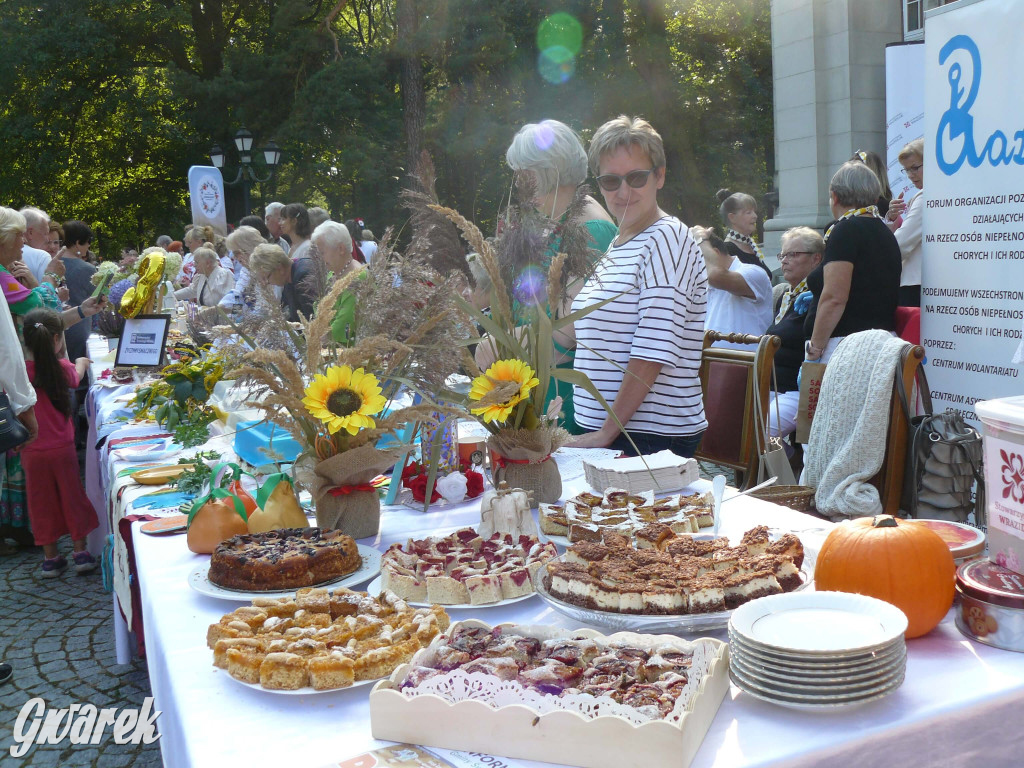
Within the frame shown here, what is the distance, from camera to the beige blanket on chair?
2.73 metres

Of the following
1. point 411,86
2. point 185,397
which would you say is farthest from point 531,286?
point 411,86

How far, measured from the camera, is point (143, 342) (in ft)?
14.2

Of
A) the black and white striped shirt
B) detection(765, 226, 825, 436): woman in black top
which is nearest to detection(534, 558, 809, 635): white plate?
the black and white striped shirt

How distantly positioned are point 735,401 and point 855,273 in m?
1.03

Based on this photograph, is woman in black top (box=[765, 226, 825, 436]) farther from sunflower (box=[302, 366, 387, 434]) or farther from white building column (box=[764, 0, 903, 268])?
white building column (box=[764, 0, 903, 268])

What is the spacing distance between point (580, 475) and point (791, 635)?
Answer: 1.24 meters

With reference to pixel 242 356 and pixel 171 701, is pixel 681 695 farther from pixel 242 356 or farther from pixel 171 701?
pixel 242 356

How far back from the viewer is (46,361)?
437 cm

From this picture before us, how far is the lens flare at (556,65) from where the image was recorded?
70.2 ft

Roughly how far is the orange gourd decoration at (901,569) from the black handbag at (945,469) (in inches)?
54.7

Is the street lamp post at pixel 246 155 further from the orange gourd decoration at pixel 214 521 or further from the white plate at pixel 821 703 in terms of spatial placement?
the white plate at pixel 821 703

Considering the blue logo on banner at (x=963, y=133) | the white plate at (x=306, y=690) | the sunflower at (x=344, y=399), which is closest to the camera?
the white plate at (x=306, y=690)

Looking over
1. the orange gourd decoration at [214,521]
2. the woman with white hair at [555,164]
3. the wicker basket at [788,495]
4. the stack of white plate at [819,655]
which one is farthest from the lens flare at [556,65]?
the stack of white plate at [819,655]

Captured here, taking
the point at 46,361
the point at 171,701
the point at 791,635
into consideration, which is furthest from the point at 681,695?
the point at 46,361
